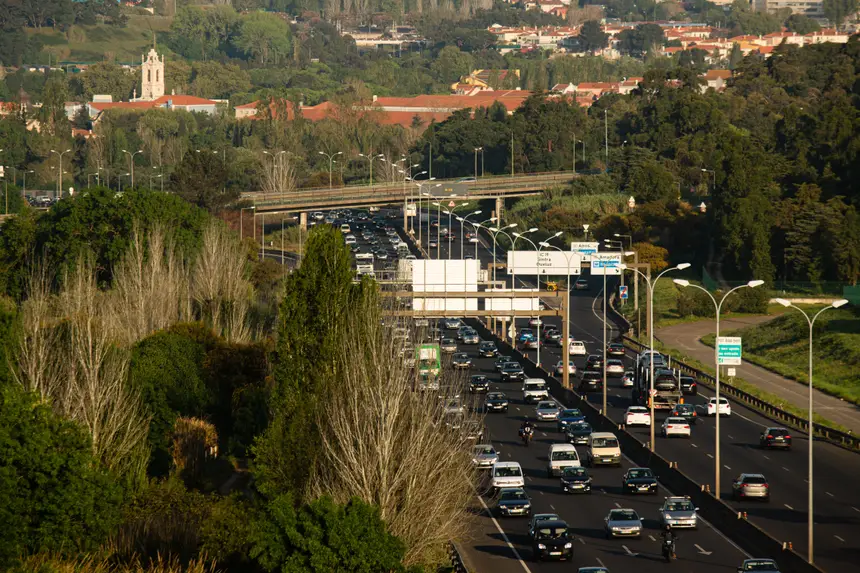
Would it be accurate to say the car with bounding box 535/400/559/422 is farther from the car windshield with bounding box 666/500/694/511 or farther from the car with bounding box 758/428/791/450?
the car windshield with bounding box 666/500/694/511

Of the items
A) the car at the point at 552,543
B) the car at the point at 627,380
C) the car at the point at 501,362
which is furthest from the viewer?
the car at the point at 501,362

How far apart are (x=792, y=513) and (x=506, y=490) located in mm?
9300

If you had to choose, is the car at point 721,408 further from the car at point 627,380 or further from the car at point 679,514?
the car at point 679,514

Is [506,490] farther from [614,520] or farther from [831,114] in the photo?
[831,114]

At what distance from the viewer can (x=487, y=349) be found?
98.6 metres

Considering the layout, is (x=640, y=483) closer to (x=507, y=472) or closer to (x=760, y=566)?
(x=507, y=472)

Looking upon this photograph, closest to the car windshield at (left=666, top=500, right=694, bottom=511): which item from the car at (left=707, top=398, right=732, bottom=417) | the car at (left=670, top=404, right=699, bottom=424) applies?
the car at (left=670, top=404, right=699, bottom=424)

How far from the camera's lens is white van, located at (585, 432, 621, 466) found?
61.8 meters

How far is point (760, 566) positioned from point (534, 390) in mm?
36719

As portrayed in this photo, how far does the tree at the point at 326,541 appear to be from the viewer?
3909 centimetres

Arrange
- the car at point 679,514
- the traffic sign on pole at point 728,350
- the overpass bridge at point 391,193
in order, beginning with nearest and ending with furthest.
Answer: the car at point 679,514 → the traffic sign on pole at point 728,350 → the overpass bridge at point 391,193

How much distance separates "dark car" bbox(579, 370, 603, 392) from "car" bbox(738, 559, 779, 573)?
129 ft

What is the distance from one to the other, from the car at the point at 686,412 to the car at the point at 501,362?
56.5ft

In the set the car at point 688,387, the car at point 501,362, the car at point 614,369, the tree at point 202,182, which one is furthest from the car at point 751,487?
the tree at point 202,182
